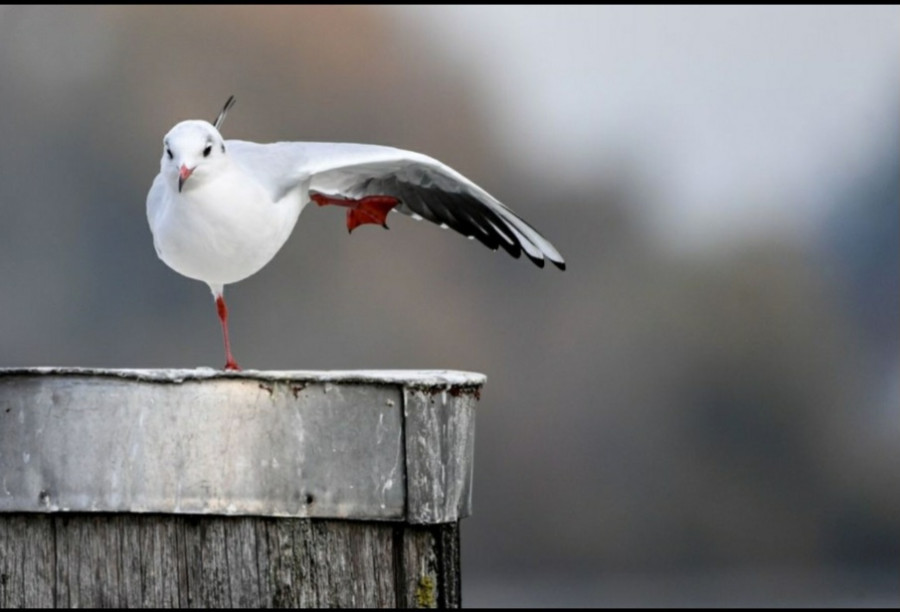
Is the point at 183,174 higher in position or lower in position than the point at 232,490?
higher

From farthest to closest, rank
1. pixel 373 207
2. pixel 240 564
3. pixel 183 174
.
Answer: pixel 373 207 → pixel 183 174 → pixel 240 564

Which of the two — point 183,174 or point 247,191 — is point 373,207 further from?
point 183,174

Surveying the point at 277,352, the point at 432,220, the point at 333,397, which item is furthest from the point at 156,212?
the point at 277,352

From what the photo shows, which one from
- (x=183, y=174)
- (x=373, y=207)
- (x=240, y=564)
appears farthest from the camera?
(x=373, y=207)

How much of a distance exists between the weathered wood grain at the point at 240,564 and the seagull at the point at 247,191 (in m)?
0.57

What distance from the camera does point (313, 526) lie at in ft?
6.52

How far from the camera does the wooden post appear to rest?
78.1 inches

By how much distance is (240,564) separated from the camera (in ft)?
6.51

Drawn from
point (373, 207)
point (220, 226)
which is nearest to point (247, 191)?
point (220, 226)

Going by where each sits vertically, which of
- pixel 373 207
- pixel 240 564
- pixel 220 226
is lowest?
pixel 240 564

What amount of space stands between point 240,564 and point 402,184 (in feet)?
4.25

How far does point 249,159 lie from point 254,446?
93cm

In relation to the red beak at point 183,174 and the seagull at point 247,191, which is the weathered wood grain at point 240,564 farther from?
the red beak at point 183,174

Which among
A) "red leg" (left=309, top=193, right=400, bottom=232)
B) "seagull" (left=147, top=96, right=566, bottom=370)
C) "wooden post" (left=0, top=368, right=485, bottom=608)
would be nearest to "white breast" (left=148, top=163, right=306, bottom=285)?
"seagull" (left=147, top=96, right=566, bottom=370)
